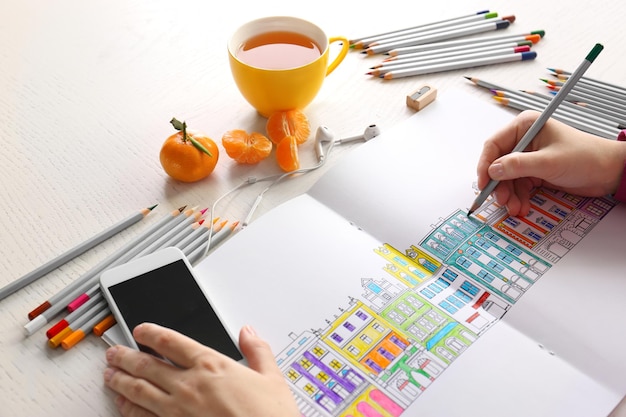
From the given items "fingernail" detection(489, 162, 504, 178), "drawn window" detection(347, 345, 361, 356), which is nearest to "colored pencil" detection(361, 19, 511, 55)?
"fingernail" detection(489, 162, 504, 178)

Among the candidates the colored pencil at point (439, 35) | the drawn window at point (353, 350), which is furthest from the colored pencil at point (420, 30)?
the drawn window at point (353, 350)

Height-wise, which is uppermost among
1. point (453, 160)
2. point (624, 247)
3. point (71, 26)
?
point (71, 26)

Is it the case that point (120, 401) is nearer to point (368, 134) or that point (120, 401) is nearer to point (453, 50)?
point (368, 134)

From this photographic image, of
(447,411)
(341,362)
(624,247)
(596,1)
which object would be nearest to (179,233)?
(341,362)

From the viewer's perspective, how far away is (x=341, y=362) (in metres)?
0.60

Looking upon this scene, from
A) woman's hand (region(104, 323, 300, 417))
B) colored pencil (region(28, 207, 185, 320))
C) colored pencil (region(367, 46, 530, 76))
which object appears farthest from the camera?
colored pencil (region(367, 46, 530, 76))

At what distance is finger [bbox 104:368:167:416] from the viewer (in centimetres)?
55

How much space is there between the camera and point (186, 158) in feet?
2.52

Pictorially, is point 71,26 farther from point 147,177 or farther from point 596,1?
point 596,1

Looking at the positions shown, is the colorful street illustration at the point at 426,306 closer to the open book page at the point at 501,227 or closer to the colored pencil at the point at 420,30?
the open book page at the point at 501,227

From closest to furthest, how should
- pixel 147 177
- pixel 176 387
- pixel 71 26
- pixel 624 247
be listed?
pixel 176 387
pixel 624 247
pixel 147 177
pixel 71 26

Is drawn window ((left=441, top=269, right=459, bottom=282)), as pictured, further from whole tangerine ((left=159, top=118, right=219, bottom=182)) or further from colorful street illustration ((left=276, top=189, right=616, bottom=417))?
whole tangerine ((left=159, top=118, right=219, bottom=182))

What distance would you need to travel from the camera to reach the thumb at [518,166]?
28.5 inches

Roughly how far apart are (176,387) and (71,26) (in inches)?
29.4
